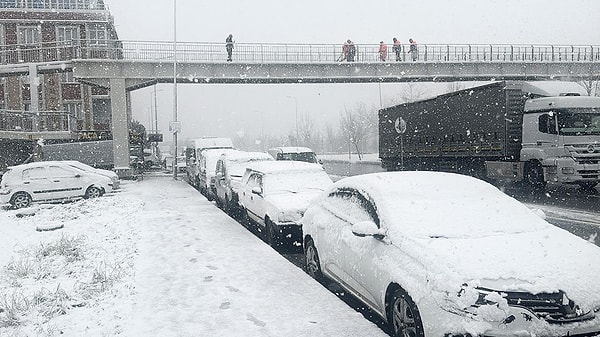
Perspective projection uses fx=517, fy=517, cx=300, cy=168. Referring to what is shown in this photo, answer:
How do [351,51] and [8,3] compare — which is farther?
[8,3]

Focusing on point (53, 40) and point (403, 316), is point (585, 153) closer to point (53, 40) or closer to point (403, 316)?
point (403, 316)

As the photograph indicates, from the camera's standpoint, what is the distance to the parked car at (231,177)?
1437cm

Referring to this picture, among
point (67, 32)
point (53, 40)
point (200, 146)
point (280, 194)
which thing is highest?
point (67, 32)

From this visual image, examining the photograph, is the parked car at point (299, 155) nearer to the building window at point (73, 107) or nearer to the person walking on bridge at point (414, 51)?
the person walking on bridge at point (414, 51)

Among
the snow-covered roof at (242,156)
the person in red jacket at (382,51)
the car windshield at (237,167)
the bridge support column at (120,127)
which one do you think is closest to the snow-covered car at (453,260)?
the car windshield at (237,167)

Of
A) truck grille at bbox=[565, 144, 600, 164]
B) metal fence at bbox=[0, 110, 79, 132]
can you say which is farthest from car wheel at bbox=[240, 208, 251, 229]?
metal fence at bbox=[0, 110, 79, 132]

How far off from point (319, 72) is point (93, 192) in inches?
743

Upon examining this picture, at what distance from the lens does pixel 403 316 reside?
4.75 m

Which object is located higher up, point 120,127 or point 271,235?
point 120,127

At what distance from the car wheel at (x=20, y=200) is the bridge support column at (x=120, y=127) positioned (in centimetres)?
1321

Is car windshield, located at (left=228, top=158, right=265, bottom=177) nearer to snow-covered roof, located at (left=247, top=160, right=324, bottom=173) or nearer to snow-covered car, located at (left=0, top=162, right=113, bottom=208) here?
snow-covered roof, located at (left=247, top=160, right=324, bottom=173)

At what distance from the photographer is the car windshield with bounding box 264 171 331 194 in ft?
35.4

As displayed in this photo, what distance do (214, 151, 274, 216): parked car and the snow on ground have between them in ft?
9.34

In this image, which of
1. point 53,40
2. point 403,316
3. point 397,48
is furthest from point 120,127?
point 403,316
